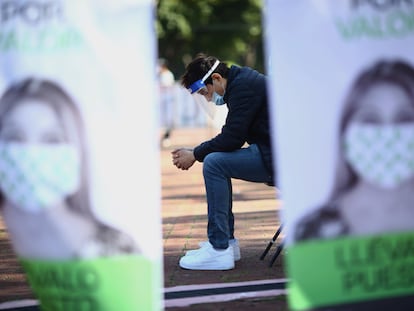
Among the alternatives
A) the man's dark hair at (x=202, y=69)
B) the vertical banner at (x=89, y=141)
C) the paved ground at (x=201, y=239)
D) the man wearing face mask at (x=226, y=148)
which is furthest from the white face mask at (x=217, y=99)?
the vertical banner at (x=89, y=141)

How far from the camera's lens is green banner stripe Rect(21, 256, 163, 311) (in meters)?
4.33

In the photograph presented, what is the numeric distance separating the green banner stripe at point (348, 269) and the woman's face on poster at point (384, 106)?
0.53m

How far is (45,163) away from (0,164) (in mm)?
258

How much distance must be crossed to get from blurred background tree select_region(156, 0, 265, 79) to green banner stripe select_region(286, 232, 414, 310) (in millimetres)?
38881

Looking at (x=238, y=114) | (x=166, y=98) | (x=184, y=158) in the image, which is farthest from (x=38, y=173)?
(x=166, y=98)

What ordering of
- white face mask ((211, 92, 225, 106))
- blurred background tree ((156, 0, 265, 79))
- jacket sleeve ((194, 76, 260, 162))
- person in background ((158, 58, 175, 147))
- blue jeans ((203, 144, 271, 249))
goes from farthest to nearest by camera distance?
blurred background tree ((156, 0, 265, 79)), person in background ((158, 58, 175, 147)), white face mask ((211, 92, 225, 106)), blue jeans ((203, 144, 271, 249)), jacket sleeve ((194, 76, 260, 162))

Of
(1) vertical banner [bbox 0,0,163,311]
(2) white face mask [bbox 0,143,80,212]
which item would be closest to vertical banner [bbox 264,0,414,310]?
(1) vertical banner [bbox 0,0,163,311]

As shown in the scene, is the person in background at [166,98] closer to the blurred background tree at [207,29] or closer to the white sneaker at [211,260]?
the white sneaker at [211,260]

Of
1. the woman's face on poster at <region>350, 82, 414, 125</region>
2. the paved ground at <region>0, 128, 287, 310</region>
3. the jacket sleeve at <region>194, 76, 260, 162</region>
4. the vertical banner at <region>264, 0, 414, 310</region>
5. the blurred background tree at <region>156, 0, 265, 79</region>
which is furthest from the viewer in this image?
the blurred background tree at <region>156, 0, 265, 79</region>

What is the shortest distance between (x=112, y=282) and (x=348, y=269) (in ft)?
3.46

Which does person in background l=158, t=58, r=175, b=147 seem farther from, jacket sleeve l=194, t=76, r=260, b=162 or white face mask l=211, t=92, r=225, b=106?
jacket sleeve l=194, t=76, r=260, b=162

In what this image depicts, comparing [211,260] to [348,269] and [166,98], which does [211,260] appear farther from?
[166,98]

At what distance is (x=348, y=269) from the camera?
427 centimetres

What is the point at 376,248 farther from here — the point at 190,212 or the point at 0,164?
the point at 190,212
